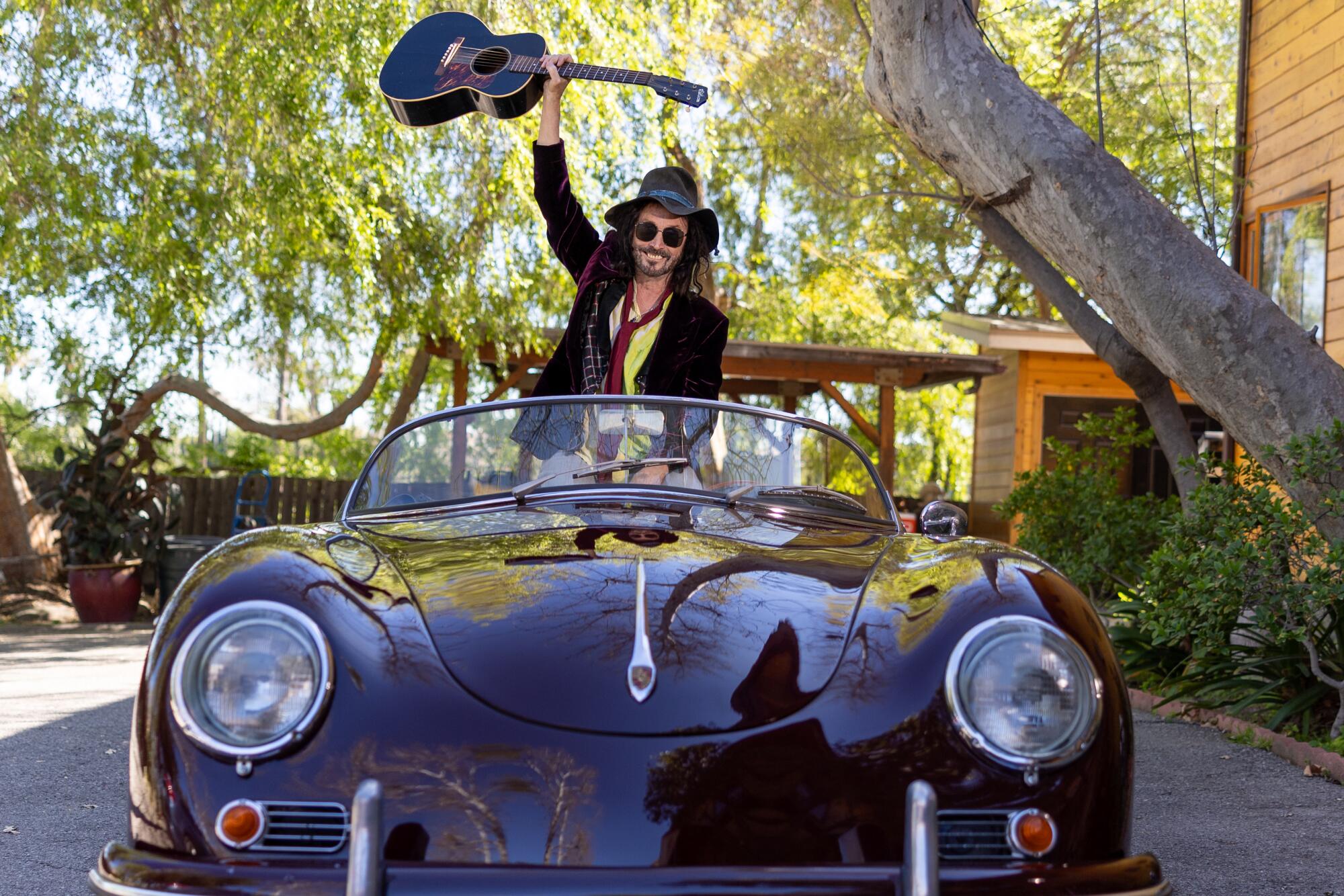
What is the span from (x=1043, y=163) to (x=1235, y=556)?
6.56 feet

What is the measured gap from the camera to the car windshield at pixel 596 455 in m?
3.21

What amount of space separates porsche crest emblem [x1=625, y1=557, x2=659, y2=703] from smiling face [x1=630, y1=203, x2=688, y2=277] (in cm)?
205

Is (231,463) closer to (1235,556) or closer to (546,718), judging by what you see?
(1235,556)

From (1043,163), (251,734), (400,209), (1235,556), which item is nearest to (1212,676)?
(1235,556)

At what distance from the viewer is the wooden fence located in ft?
55.3

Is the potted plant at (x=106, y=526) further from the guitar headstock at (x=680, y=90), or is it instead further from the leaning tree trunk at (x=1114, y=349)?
the guitar headstock at (x=680, y=90)

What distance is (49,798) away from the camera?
4.22 meters

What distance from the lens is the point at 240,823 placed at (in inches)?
75.8

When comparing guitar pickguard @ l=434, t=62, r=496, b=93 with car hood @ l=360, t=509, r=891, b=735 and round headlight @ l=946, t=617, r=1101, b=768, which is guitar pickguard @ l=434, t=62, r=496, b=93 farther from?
round headlight @ l=946, t=617, r=1101, b=768

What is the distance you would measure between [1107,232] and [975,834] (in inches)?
168

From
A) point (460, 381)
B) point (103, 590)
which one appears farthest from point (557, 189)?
point (460, 381)

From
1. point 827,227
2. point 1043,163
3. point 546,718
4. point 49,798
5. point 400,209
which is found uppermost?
point 827,227

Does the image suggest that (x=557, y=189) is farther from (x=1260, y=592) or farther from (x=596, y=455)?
(x=1260, y=592)

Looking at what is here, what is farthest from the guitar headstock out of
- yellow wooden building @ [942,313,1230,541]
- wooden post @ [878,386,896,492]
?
yellow wooden building @ [942,313,1230,541]
